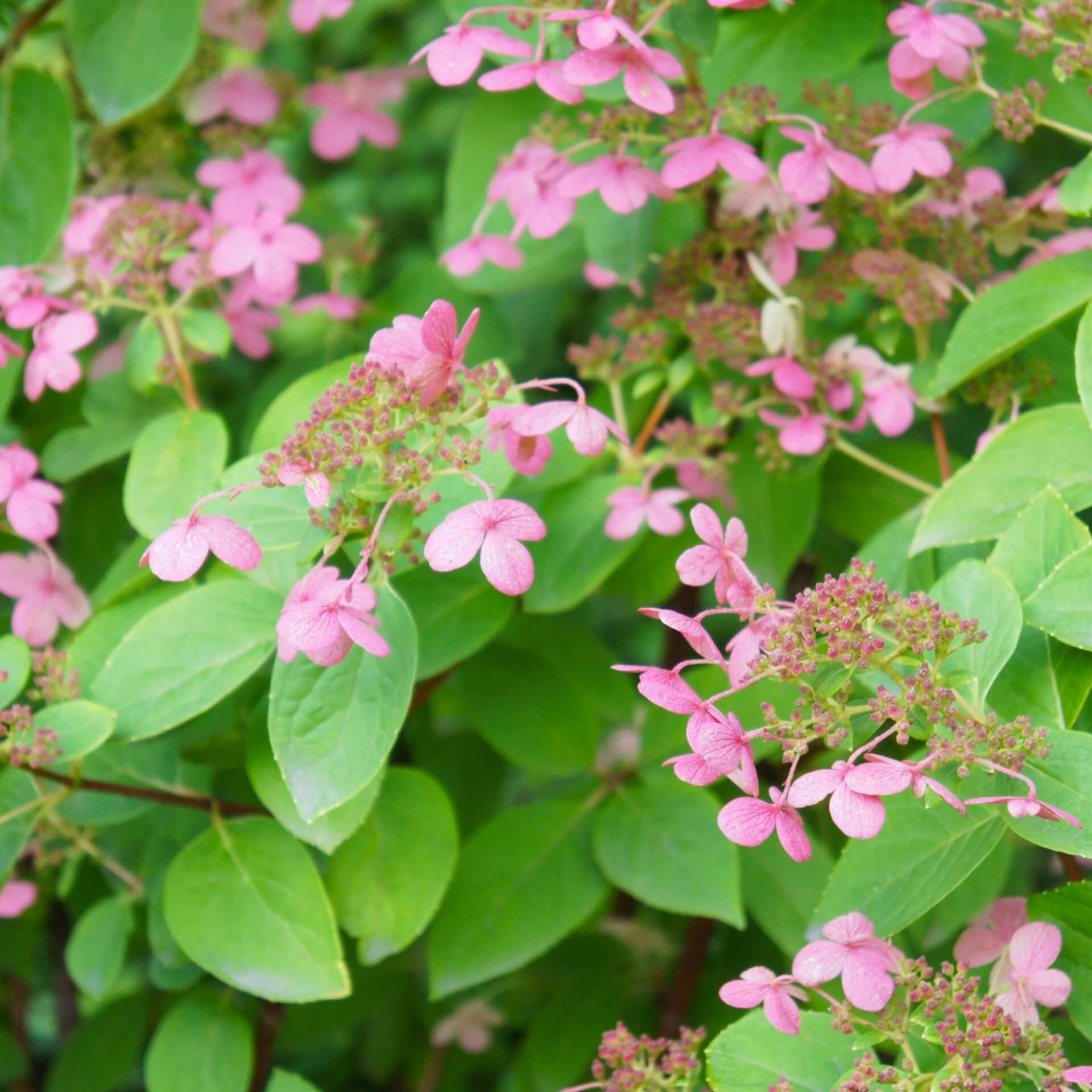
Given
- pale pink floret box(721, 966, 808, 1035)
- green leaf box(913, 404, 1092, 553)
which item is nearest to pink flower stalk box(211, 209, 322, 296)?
green leaf box(913, 404, 1092, 553)

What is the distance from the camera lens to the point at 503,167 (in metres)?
1.07

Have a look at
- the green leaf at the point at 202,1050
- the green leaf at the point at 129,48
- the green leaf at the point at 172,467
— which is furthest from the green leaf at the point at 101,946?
the green leaf at the point at 129,48

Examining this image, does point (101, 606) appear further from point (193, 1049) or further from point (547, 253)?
point (547, 253)

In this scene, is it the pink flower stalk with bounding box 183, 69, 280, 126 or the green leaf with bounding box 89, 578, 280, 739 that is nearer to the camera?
the green leaf with bounding box 89, 578, 280, 739

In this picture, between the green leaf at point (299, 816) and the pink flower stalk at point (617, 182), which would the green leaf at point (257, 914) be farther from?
the pink flower stalk at point (617, 182)

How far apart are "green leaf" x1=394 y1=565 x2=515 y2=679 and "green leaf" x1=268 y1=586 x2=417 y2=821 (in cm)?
14

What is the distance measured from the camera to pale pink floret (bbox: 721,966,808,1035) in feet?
2.34

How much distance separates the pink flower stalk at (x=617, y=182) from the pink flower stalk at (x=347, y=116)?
1.64 ft

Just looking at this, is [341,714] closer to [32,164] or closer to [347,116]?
[32,164]

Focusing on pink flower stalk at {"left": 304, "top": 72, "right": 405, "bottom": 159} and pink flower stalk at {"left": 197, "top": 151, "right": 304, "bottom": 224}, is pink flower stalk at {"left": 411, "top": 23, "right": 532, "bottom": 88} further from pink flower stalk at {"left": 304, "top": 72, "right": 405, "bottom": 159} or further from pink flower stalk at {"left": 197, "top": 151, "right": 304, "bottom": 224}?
pink flower stalk at {"left": 304, "top": 72, "right": 405, "bottom": 159}

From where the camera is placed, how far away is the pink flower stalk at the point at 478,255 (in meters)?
1.09

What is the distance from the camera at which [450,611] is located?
98 cm

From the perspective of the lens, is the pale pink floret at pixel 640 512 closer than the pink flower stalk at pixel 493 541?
No

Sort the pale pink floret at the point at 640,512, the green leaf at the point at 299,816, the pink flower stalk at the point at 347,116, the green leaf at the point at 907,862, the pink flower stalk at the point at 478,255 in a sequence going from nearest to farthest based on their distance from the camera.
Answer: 1. the green leaf at the point at 907,862
2. the green leaf at the point at 299,816
3. the pale pink floret at the point at 640,512
4. the pink flower stalk at the point at 478,255
5. the pink flower stalk at the point at 347,116
